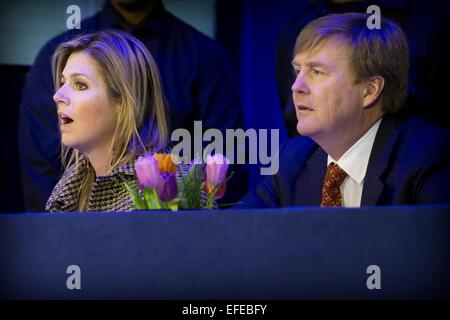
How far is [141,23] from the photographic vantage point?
3814 mm

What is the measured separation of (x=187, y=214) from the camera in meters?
3.15

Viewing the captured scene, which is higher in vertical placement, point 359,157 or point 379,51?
point 379,51

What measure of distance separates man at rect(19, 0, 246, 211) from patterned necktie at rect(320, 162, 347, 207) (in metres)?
0.40

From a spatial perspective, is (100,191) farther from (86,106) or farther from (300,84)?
(300,84)

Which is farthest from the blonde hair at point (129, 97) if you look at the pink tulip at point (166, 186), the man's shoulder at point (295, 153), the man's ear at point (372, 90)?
the man's ear at point (372, 90)

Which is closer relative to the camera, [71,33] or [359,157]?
[359,157]

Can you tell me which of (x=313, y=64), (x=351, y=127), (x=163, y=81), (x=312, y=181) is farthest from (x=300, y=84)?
(x=163, y=81)

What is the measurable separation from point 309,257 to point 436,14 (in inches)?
39.9

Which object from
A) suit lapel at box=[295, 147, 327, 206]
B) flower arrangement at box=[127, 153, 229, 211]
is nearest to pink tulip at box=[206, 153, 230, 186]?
flower arrangement at box=[127, 153, 229, 211]

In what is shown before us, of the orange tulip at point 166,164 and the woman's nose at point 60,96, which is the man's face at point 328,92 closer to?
the orange tulip at point 166,164

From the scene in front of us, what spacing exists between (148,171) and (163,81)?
638 millimetres

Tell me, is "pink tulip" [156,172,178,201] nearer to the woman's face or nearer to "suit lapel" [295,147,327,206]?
the woman's face

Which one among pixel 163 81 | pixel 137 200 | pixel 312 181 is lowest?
pixel 137 200

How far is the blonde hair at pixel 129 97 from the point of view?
3445 mm
